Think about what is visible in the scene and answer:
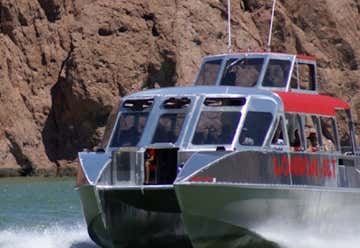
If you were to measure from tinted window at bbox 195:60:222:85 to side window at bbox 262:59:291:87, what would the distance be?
1.04 m

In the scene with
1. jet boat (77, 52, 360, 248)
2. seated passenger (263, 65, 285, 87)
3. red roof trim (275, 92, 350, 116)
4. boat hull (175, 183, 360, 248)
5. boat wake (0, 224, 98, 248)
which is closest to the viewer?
boat hull (175, 183, 360, 248)

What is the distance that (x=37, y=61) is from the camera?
2682 inches

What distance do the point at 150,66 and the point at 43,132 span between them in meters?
6.44

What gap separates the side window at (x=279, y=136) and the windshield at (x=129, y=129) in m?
2.01

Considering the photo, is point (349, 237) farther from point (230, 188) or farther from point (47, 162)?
point (47, 162)

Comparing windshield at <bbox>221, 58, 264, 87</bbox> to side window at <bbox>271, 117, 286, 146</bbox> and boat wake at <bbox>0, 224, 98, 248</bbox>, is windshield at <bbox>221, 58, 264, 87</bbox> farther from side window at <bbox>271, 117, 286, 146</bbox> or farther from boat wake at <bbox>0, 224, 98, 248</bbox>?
boat wake at <bbox>0, 224, 98, 248</bbox>

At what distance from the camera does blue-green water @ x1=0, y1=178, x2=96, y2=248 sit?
23.3 meters

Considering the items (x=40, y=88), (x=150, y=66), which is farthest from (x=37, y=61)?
(x=150, y=66)

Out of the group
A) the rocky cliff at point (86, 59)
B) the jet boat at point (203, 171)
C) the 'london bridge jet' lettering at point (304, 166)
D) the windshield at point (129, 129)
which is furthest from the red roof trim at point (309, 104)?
the rocky cliff at point (86, 59)

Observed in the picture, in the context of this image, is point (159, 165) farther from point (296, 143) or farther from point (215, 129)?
point (296, 143)

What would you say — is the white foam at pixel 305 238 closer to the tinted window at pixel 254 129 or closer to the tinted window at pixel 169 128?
the tinted window at pixel 254 129

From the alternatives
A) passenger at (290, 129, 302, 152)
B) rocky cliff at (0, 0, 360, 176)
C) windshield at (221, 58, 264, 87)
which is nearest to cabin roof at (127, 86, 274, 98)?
passenger at (290, 129, 302, 152)

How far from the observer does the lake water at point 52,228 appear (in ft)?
66.4

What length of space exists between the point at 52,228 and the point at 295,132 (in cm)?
672
